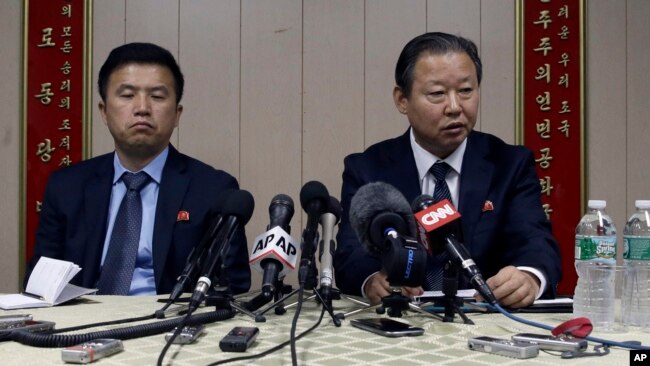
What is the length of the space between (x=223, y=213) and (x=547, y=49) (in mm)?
1880

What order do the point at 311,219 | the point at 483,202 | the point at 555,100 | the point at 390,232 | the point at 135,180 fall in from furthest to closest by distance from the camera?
the point at 555,100 < the point at 135,180 < the point at 483,202 < the point at 311,219 < the point at 390,232

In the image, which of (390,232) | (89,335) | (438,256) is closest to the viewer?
(89,335)

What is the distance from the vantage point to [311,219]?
4.51ft

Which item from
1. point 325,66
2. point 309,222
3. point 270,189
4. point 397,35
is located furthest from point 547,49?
point 309,222

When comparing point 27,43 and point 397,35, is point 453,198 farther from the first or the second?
point 27,43

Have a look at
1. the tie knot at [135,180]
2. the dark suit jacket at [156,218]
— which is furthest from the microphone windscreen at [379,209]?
the tie knot at [135,180]

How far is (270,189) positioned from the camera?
293 cm

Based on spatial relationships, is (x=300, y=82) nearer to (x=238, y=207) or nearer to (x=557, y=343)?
(x=238, y=207)

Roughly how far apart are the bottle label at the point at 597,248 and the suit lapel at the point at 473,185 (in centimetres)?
52

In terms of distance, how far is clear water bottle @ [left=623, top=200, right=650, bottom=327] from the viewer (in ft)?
4.35

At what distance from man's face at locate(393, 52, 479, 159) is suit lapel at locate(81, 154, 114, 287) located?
3.31ft

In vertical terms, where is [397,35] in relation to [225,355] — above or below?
above

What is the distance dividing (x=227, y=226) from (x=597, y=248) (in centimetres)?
75

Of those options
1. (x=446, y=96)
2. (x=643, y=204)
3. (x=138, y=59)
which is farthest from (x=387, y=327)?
(x=138, y=59)
